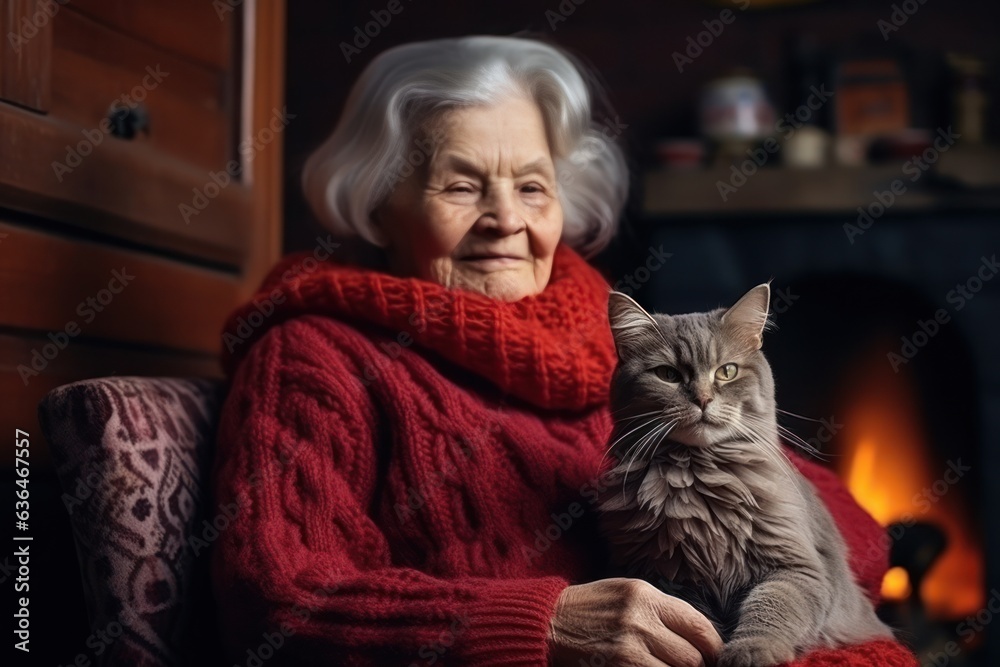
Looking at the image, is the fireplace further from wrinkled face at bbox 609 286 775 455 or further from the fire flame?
wrinkled face at bbox 609 286 775 455

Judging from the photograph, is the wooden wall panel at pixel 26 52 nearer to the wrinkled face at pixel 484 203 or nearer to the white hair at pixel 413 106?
the white hair at pixel 413 106

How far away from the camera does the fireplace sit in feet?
8.36

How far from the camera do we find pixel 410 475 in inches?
48.1

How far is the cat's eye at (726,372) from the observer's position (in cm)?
108

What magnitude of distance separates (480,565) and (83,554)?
0.50 metres

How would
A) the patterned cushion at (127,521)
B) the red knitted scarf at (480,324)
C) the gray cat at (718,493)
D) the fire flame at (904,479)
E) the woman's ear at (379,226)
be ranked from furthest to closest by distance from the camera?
the fire flame at (904,479) < the woman's ear at (379,226) < the red knitted scarf at (480,324) < the patterned cushion at (127,521) < the gray cat at (718,493)

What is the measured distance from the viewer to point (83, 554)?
1178 mm

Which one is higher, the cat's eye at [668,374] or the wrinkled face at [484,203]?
the wrinkled face at [484,203]

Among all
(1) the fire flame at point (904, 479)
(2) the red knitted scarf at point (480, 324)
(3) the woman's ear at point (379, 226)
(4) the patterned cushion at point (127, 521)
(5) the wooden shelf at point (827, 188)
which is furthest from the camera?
(1) the fire flame at point (904, 479)

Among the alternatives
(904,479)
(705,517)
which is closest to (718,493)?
(705,517)

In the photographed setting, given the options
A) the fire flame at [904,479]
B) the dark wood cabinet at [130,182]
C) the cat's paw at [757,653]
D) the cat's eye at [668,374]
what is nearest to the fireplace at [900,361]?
the fire flame at [904,479]

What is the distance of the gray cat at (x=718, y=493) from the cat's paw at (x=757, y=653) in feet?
0.09

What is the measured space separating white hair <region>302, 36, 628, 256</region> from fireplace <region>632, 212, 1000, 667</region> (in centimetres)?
120

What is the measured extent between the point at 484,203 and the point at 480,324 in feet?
0.70
